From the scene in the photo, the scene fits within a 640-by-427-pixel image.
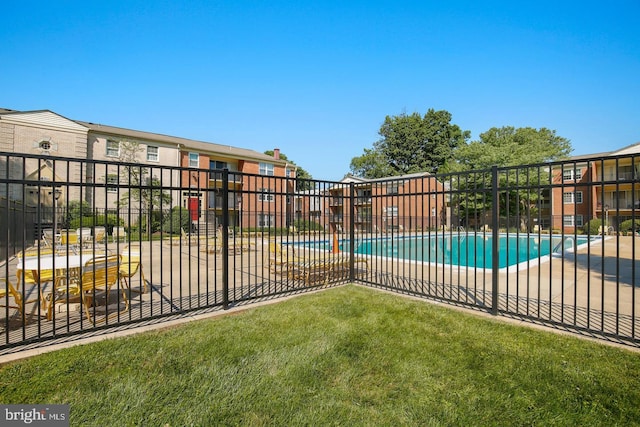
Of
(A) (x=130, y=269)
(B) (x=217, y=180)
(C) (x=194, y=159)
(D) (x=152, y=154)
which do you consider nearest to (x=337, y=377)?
(A) (x=130, y=269)

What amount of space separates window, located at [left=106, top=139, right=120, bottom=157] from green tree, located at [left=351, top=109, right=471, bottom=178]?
124 ft

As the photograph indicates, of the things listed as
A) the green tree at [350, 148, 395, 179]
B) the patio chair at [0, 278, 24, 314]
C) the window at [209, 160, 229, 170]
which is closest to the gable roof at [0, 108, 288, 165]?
the window at [209, 160, 229, 170]

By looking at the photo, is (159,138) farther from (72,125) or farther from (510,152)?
(510,152)

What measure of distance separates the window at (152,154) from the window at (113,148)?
2252 millimetres

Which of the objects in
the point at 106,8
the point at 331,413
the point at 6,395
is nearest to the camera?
the point at 331,413

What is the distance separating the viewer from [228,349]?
11.9 ft

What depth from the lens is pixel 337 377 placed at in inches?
121

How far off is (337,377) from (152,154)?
28.2 meters

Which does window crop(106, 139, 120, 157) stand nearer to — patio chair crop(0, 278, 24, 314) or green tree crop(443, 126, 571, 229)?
patio chair crop(0, 278, 24, 314)

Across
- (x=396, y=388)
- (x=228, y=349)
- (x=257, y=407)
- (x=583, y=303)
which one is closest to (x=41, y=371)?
(x=228, y=349)

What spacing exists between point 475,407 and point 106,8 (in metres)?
13.2

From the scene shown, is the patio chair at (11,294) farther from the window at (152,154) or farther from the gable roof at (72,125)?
the gable roof at (72,125)

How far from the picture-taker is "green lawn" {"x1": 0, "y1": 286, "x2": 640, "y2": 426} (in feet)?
8.16

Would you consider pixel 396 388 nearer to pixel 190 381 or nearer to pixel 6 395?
pixel 190 381
